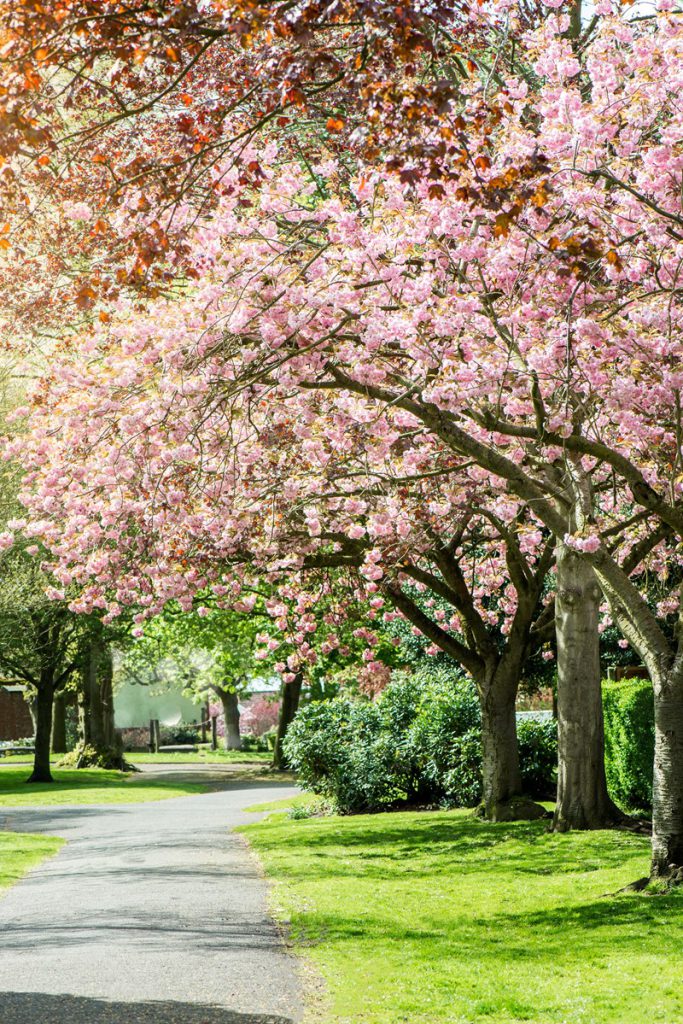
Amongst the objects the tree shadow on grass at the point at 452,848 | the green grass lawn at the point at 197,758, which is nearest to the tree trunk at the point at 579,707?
the tree shadow on grass at the point at 452,848

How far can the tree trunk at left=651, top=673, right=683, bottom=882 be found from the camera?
10.7 m

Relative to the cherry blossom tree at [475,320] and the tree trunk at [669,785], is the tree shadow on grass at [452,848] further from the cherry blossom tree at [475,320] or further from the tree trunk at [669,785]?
the cherry blossom tree at [475,320]

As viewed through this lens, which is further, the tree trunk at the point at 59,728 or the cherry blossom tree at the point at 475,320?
the tree trunk at the point at 59,728

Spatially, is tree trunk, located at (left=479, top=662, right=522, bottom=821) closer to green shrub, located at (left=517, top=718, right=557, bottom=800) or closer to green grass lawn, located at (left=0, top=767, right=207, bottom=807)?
green shrub, located at (left=517, top=718, right=557, bottom=800)

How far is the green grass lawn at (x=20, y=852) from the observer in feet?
46.8

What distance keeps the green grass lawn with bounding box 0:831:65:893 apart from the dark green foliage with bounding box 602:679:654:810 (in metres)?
8.44

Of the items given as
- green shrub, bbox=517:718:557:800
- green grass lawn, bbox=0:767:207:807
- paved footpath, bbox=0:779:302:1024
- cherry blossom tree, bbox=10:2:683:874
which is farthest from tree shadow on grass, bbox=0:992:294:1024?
green grass lawn, bbox=0:767:207:807

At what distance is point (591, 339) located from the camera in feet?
27.8

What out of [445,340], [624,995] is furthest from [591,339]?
[624,995]

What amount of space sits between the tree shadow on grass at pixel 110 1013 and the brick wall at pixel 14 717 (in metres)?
64.3

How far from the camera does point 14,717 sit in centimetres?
6988

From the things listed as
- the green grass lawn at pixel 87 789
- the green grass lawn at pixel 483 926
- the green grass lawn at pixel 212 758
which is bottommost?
the green grass lawn at pixel 212 758

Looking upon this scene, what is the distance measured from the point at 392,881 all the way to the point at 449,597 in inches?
202

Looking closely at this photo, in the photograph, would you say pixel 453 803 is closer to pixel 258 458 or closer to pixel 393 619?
pixel 393 619
